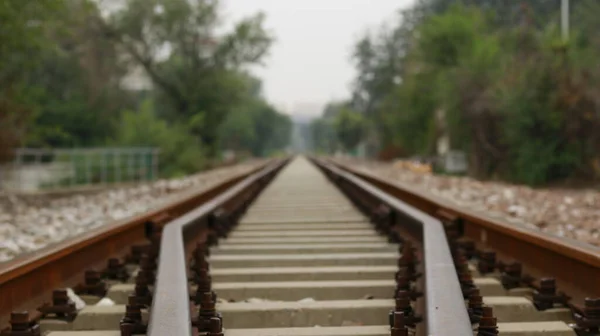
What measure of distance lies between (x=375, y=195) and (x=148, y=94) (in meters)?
39.9

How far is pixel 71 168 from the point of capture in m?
16.1

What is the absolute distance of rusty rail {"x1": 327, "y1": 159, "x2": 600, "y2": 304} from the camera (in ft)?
10.1

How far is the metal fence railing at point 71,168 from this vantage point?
1361 centimetres

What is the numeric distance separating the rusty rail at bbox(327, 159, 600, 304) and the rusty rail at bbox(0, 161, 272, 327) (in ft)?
7.06

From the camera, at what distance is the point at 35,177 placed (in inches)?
603

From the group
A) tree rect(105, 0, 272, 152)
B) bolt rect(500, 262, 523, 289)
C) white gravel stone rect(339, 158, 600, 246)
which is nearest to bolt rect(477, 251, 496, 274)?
bolt rect(500, 262, 523, 289)

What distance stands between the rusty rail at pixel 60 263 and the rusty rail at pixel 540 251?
7.06ft

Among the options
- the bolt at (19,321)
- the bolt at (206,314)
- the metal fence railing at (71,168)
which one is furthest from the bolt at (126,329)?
the metal fence railing at (71,168)

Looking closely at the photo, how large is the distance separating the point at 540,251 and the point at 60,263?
237 cm

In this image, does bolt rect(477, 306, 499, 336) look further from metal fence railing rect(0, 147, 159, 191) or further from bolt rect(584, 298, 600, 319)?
metal fence railing rect(0, 147, 159, 191)

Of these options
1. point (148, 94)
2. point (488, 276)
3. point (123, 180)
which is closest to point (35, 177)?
point (123, 180)

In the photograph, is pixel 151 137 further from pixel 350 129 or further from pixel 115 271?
pixel 350 129

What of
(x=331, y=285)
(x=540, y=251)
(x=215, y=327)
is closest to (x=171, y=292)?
(x=215, y=327)

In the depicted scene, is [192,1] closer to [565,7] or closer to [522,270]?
[565,7]
